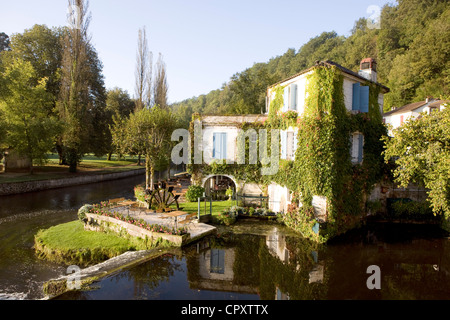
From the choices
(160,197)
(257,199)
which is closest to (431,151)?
(257,199)

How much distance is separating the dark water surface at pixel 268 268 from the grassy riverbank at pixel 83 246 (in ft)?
1.85

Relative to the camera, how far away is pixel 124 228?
42.8 ft

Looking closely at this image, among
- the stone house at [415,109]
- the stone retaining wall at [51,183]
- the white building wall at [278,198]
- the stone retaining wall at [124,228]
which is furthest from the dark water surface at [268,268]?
the stone house at [415,109]

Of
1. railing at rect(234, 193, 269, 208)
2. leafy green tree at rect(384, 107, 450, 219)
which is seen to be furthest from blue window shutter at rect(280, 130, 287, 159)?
leafy green tree at rect(384, 107, 450, 219)

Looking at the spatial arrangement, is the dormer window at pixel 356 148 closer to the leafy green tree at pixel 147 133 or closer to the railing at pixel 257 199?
the railing at pixel 257 199

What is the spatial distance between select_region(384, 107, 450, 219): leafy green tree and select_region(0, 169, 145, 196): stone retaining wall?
3033 centimetres

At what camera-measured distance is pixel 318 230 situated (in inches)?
493

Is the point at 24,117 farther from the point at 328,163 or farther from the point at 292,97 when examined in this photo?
the point at 328,163

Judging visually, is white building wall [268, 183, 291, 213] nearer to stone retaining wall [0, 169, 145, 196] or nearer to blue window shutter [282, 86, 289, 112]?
blue window shutter [282, 86, 289, 112]

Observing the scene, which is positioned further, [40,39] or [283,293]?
[40,39]

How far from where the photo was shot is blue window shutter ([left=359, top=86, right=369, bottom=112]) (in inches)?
585

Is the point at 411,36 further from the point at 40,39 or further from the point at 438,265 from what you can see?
the point at 40,39
